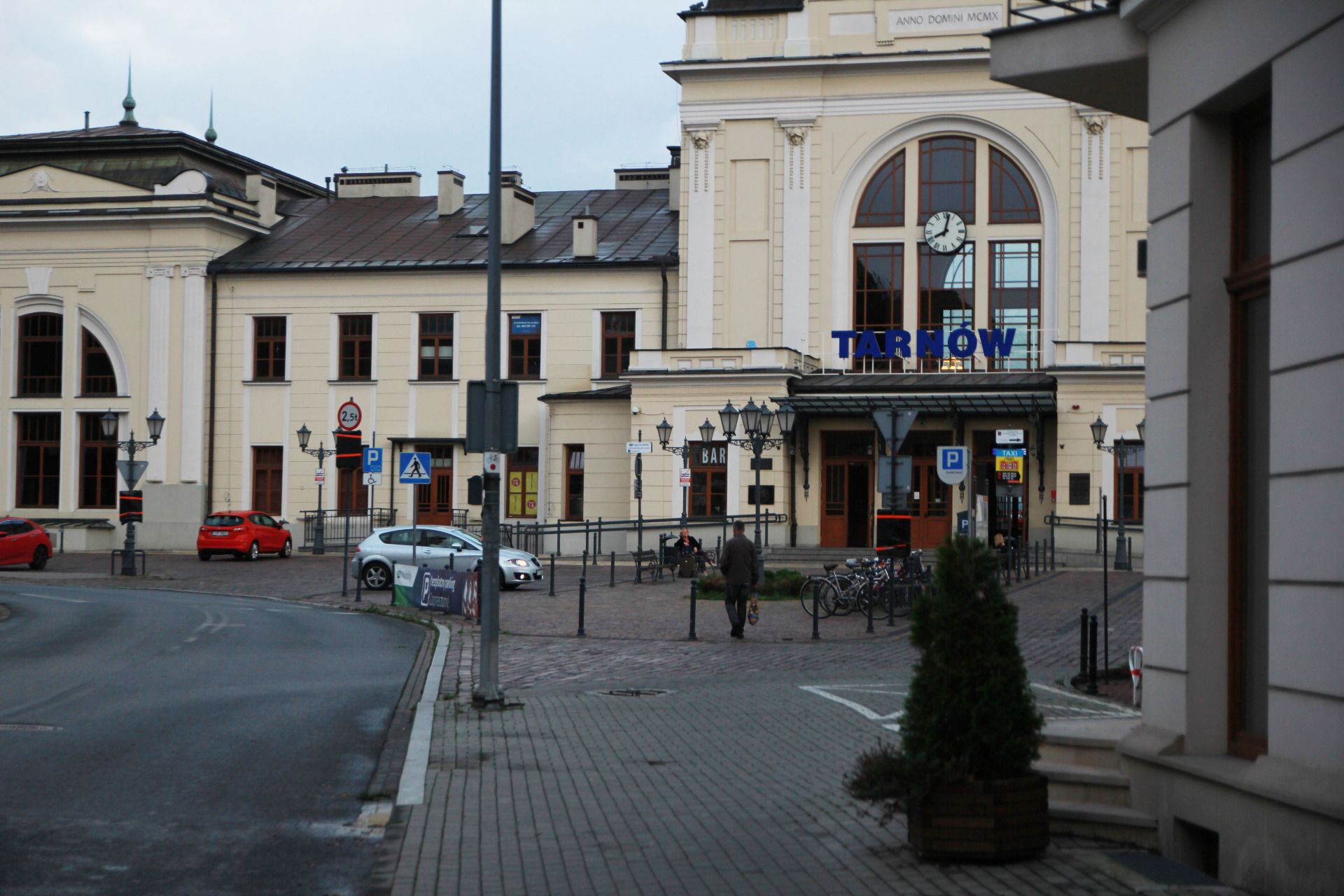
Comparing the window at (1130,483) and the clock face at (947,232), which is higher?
the clock face at (947,232)

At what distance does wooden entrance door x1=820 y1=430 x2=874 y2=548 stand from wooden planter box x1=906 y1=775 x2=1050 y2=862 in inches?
1668

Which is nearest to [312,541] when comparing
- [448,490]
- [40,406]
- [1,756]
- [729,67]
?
[448,490]

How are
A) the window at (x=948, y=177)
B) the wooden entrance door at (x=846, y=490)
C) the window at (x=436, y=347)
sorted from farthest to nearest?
the window at (x=436, y=347), the window at (x=948, y=177), the wooden entrance door at (x=846, y=490)

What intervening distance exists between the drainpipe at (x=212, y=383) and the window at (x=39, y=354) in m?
5.79

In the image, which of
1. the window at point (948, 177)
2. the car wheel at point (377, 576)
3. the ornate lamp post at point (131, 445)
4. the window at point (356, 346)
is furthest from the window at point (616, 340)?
the car wheel at point (377, 576)

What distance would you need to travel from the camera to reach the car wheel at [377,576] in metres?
34.8

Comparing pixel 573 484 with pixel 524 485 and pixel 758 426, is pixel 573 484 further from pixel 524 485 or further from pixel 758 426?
pixel 758 426

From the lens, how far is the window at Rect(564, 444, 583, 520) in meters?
54.5

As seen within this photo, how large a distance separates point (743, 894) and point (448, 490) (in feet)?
160

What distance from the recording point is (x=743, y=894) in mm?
7527

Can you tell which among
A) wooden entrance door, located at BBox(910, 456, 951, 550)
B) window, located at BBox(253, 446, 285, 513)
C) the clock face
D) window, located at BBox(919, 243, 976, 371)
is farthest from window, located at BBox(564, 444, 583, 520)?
the clock face

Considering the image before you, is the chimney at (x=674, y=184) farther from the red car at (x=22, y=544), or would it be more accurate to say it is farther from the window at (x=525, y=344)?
the red car at (x=22, y=544)

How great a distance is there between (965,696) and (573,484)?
4710 centimetres

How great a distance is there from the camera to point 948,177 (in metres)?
51.4
